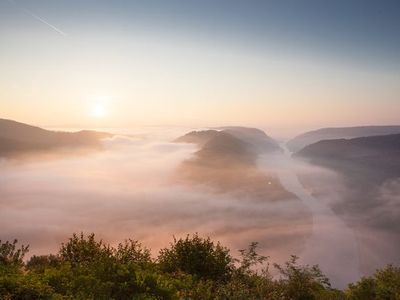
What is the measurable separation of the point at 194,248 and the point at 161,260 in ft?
20.9

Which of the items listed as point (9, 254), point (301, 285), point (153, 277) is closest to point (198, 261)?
point (301, 285)

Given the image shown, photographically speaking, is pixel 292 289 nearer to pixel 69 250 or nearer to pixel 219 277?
pixel 219 277

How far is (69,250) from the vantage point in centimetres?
6838

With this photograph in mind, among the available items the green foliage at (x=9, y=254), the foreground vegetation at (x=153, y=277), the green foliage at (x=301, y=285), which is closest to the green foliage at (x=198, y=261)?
the foreground vegetation at (x=153, y=277)

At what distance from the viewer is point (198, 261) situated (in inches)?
2825

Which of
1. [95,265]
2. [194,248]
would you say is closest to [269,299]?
[95,265]

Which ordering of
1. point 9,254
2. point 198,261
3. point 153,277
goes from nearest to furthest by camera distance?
point 153,277 → point 9,254 → point 198,261

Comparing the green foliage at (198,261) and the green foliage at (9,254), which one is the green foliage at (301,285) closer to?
the green foliage at (198,261)

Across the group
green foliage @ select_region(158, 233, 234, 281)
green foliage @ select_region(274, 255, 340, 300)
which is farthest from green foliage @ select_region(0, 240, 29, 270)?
green foliage @ select_region(274, 255, 340, 300)

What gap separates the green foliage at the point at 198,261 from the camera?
7131cm

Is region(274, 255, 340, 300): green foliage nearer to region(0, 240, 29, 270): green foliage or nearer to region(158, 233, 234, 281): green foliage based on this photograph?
region(158, 233, 234, 281): green foliage

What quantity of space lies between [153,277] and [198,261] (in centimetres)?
3365

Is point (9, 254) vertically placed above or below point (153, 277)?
above

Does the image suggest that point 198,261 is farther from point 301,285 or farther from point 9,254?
point 9,254
